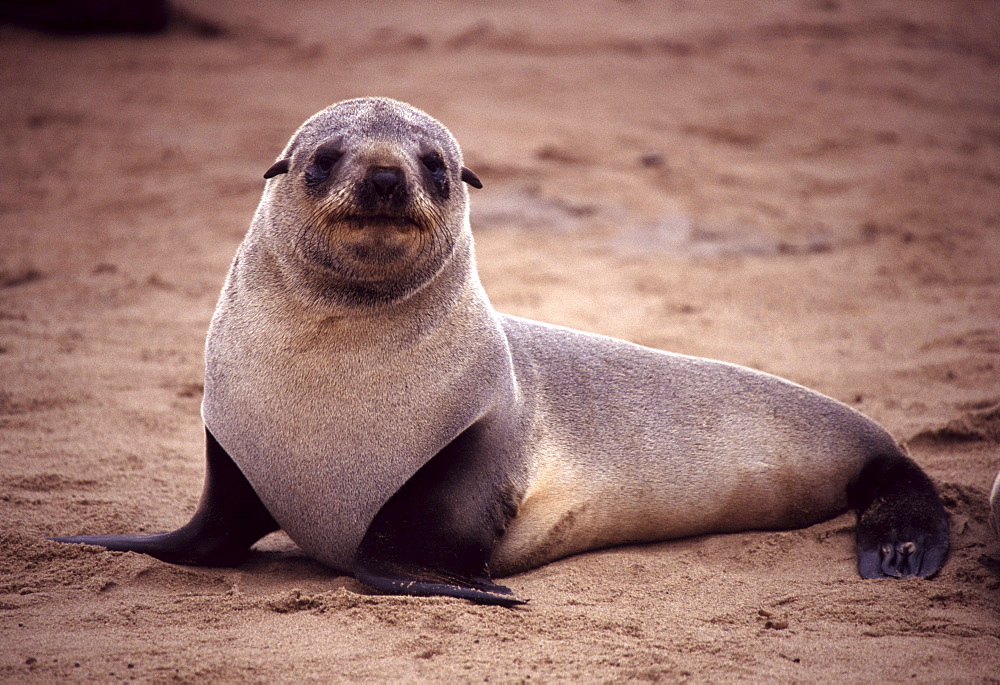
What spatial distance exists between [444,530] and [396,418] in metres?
0.42

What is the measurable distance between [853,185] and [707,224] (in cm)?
185

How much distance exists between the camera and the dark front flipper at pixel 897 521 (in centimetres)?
371

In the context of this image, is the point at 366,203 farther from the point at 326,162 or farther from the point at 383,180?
the point at 326,162

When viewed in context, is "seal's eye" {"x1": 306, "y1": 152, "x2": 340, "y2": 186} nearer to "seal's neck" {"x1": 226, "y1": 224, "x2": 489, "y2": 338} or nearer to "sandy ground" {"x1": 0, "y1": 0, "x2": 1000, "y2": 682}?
"seal's neck" {"x1": 226, "y1": 224, "x2": 489, "y2": 338}

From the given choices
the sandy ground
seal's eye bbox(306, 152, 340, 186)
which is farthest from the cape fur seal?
the sandy ground

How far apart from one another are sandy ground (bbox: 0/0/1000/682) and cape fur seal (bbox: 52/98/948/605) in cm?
17

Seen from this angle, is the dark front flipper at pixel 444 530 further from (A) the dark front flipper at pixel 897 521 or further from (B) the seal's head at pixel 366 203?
(A) the dark front flipper at pixel 897 521

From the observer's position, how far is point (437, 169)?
11.5 ft

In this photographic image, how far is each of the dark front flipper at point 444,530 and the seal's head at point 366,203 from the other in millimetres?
633

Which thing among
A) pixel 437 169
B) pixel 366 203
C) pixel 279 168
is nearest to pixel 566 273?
pixel 437 169

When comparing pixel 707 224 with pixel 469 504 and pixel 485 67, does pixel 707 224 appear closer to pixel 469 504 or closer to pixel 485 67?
pixel 485 67

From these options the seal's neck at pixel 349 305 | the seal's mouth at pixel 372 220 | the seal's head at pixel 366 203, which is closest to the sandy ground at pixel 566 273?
the seal's neck at pixel 349 305

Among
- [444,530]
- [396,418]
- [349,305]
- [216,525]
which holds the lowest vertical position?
[216,525]

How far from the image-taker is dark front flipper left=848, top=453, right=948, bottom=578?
12.2ft
